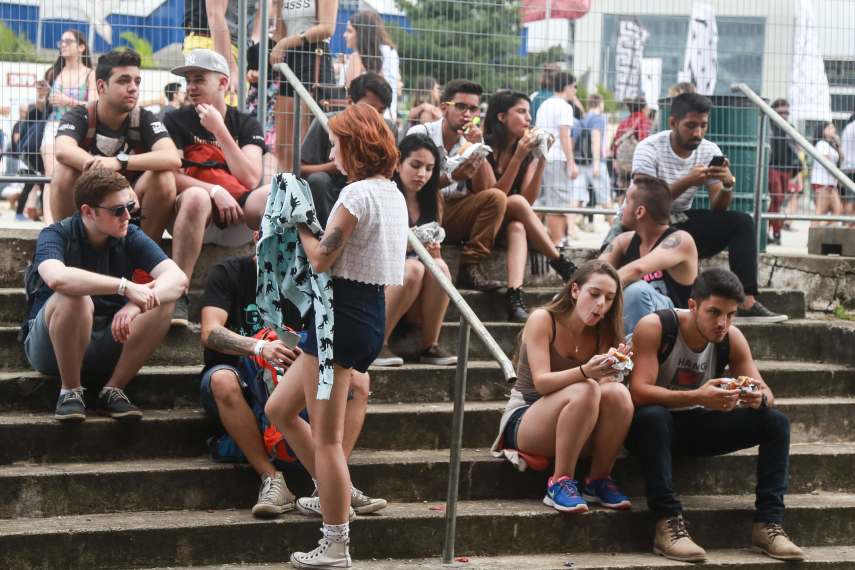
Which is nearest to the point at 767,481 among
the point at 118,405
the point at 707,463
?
the point at 707,463

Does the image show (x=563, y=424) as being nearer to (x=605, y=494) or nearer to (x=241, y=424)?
(x=605, y=494)

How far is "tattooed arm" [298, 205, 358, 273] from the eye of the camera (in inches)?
128

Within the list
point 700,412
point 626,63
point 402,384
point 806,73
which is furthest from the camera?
point 806,73

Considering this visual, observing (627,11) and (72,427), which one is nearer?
(72,427)

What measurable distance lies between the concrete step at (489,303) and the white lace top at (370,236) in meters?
1.91

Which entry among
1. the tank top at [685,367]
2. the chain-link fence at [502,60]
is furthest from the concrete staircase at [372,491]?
the chain-link fence at [502,60]

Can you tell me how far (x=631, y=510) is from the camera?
4086 millimetres

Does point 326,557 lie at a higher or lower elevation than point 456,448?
lower

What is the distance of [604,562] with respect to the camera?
12.7 ft

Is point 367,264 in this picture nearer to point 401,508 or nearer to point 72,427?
point 401,508

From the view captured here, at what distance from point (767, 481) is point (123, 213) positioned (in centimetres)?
313

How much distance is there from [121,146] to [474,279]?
85.7 inches

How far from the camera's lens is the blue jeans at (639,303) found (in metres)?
4.86

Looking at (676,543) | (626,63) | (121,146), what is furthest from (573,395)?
(626,63)
